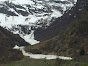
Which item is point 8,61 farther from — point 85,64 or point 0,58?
point 85,64

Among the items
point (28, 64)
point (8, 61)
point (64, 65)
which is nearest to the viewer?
point (64, 65)

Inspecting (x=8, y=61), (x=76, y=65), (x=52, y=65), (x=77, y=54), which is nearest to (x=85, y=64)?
(x=76, y=65)

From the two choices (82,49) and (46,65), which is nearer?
(46,65)

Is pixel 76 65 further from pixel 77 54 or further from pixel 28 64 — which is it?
pixel 77 54

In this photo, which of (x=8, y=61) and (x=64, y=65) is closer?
(x=64, y=65)

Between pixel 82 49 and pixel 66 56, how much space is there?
11.3m

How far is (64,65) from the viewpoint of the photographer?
150625 mm

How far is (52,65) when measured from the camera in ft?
503

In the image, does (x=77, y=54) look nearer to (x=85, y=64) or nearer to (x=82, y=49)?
(x=82, y=49)

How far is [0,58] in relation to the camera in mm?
190750

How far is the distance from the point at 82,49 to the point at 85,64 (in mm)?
44459

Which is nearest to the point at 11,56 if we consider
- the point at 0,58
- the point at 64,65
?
the point at 0,58

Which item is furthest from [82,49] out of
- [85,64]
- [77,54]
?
[85,64]

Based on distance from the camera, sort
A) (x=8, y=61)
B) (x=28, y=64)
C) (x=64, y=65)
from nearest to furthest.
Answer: (x=64, y=65) → (x=28, y=64) → (x=8, y=61)
